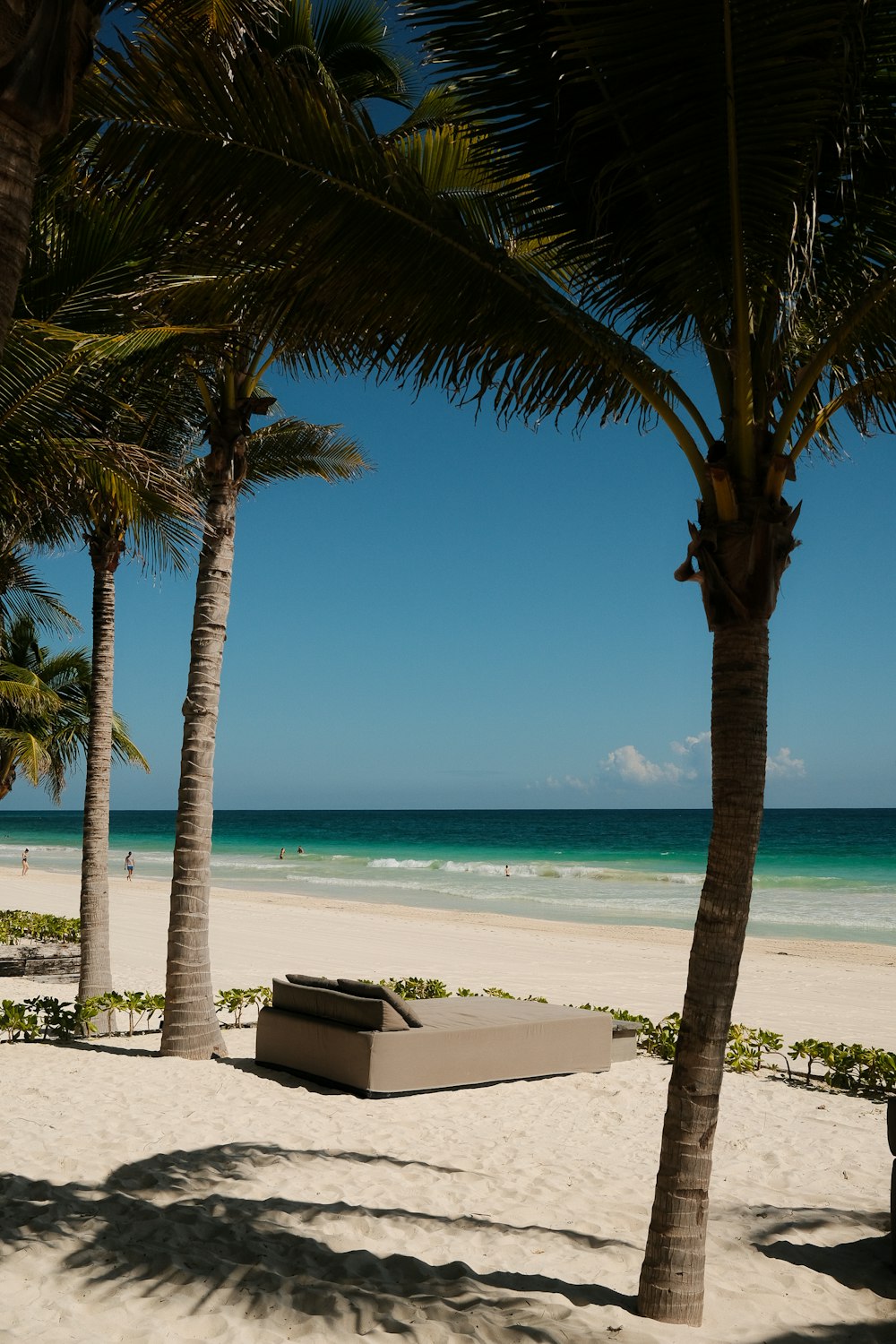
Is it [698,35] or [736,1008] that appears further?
[736,1008]

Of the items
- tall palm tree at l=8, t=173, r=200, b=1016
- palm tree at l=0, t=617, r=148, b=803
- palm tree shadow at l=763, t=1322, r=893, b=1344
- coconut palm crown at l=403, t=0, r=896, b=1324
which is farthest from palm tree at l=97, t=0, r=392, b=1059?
palm tree at l=0, t=617, r=148, b=803

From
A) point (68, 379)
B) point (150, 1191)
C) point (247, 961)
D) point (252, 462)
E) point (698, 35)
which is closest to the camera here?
point (698, 35)

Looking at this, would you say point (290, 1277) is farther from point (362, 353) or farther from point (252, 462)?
point (252, 462)

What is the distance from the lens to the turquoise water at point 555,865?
31734 mm

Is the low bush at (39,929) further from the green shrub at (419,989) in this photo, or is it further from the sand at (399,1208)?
the sand at (399,1208)

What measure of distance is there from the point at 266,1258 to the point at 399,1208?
34.0 inches

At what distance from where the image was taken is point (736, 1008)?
40.8 feet

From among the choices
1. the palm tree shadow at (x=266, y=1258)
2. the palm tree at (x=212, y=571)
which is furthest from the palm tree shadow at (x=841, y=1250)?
the palm tree at (x=212, y=571)

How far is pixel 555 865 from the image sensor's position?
172ft

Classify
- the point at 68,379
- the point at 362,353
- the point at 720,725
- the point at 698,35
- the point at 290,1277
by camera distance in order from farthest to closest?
1. the point at 68,379
2. the point at 362,353
3. the point at 290,1277
4. the point at 720,725
5. the point at 698,35

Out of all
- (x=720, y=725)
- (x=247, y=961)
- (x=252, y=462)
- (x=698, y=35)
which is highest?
(x=252, y=462)

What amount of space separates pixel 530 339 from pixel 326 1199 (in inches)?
150

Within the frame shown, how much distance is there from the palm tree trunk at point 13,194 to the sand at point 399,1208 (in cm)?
310

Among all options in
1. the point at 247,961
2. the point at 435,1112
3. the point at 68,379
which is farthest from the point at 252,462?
the point at 247,961
